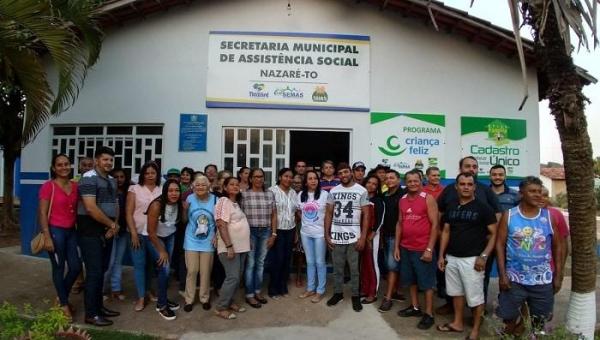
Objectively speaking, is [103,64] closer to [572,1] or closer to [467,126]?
[467,126]

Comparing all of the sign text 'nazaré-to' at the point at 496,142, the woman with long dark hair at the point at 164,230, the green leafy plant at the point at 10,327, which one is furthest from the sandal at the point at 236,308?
the sign text 'nazaré-to' at the point at 496,142

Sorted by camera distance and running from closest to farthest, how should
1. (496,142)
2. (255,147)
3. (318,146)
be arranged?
(255,147) → (496,142) → (318,146)

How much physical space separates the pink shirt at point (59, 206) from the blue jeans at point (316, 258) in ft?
8.93

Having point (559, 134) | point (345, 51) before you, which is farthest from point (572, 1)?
point (345, 51)

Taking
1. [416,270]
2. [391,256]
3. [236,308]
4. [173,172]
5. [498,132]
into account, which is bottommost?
[236,308]

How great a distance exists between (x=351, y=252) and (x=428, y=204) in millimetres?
1132

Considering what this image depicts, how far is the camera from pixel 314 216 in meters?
5.61

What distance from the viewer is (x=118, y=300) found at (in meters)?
5.63

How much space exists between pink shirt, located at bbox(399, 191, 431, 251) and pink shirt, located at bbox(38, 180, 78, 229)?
3751 millimetres

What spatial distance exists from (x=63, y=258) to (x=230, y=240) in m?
1.80

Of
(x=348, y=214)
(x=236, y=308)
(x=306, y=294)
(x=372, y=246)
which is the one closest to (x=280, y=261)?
(x=306, y=294)

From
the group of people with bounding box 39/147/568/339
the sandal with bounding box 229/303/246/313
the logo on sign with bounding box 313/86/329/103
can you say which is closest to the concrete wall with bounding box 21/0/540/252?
the logo on sign with bounding box 313/86/329/103

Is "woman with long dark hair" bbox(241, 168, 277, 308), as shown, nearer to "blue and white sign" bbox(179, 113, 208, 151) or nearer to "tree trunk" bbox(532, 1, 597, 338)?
"blue and white sign" bbox(179, 113, 208, 151)

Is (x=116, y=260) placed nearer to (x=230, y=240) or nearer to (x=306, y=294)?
(x=230, y=240)
